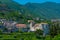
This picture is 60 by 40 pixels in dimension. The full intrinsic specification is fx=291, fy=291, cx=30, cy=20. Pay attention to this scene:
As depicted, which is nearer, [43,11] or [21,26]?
[21,26]

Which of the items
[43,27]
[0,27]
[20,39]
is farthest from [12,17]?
[20,39]

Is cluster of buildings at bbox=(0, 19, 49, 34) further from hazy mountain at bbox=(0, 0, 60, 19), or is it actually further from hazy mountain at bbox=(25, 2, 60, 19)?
hazy mountain at bbox=(25, 2, 60, 19)

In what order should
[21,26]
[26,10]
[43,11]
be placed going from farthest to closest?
1. [43,11]
2. [26,10]
3. [21,26]

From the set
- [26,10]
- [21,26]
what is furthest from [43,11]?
[21,26]

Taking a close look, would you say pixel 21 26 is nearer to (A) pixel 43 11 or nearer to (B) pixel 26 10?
(B) pixel 26 10

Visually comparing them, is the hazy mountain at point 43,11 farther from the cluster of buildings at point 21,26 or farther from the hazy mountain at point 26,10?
the cluster of buildings at point 21,26

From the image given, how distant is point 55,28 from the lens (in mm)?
27688

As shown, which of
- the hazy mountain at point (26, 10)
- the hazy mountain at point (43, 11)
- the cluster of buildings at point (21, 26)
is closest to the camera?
the cluster of buildings at point (21, 26)

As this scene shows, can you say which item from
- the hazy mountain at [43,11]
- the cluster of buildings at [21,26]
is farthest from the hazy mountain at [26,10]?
the cluster of buildings at [21,26]

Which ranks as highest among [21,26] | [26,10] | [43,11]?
[26,10]

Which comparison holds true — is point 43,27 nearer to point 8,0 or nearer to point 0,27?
point 0,27

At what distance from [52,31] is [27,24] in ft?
81.6

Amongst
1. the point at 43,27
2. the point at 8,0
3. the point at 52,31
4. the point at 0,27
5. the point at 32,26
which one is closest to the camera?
the point at 52,31

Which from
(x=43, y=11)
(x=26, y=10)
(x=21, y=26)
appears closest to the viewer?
(x=21, y=26)
